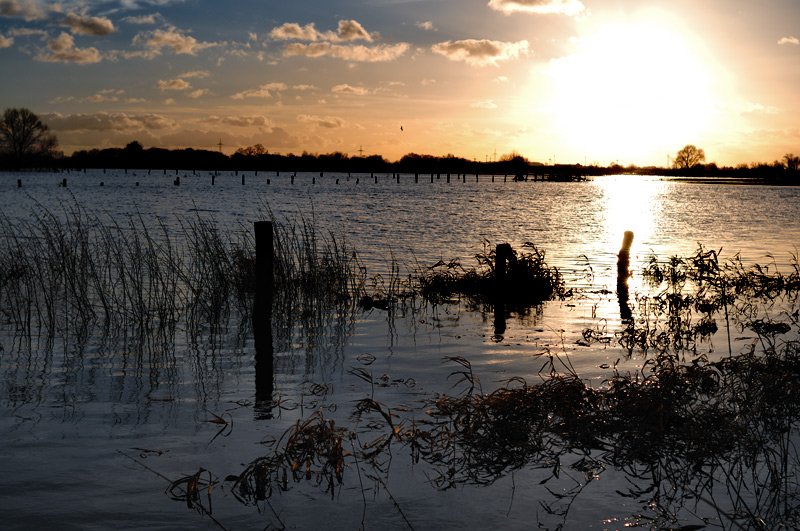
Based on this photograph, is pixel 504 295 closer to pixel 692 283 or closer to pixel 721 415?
pixel 692 283

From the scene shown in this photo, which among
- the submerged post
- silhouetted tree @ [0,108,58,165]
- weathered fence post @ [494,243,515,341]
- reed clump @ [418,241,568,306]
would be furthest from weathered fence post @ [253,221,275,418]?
silhouetted tree @ [0,108,58,165]

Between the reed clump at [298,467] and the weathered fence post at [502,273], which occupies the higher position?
the weathered fence post at [502,273]

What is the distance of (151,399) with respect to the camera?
8.81m

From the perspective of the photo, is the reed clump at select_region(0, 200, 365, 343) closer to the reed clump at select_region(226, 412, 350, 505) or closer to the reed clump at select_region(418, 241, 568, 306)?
the reed clump at select_region(418, 241, 568, 306)

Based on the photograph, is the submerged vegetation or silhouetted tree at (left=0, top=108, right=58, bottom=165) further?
silhouetted tree at (left=0, top=108, right=58, bottom=165)

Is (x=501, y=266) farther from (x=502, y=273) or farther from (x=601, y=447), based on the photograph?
(x=601, y=447)

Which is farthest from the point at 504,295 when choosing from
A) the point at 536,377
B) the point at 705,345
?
the point at 536,377

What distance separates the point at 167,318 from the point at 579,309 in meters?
9.05

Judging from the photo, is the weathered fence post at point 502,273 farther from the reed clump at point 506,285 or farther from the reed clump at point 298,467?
the reed clump at point 298,467

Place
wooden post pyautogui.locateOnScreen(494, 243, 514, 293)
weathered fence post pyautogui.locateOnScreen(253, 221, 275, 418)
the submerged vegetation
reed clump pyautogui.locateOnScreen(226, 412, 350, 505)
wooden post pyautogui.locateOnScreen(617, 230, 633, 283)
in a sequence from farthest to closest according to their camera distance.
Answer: wooden post pyautogui.locateOnScreen(617, 230, 633, 283) → wooden post pyautogui.locateOnScreen(494, 243, 514, 293) → weathered fence post pyautogui.locateOnScreen(253, 221, 275, 418) → reed clump pyautogui.locateOnScreen(226, 412, 350, 505) → the submerged vegetation

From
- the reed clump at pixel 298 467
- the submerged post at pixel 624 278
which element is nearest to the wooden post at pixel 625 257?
the submerged post at pixel 624 278

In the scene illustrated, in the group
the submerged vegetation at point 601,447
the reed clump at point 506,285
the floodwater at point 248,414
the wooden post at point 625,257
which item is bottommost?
the floodwater at point 248,414

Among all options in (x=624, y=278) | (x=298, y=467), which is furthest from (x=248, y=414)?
(x=624, y=278)

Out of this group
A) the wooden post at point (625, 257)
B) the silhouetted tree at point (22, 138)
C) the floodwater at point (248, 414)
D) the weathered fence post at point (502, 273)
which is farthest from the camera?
the silhouetted tree at point (22, 138)
